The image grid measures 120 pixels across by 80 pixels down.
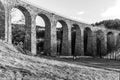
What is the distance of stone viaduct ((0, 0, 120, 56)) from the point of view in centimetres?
1478

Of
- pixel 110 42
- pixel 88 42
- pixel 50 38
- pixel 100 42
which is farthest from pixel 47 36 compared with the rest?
pixel 110 42

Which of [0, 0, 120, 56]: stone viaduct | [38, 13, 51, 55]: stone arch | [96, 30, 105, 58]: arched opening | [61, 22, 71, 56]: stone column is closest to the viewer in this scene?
[0, 0, 120, 56]: stone viaduct

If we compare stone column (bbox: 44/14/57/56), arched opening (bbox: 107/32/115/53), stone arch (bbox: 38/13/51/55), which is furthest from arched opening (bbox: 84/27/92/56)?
stone arch (bbox: 38/13/51/55)

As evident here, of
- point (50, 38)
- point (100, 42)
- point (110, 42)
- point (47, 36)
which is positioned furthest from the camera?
point (110, 42)

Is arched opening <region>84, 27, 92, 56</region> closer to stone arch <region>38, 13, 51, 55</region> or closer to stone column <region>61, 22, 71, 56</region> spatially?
stone column <region>61, 22, 71, 56</region>

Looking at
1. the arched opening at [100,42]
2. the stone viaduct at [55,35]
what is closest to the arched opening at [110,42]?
the stone viaduct at [55,35]

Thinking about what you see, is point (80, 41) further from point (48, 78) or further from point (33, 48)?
point (48, 78)

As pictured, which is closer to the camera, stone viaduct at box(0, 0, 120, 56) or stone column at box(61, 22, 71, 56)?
stone viaduct at box(0, 0, 120, 56)

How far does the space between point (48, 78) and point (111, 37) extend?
3309 cm

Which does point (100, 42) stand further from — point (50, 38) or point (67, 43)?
point (50, 38)

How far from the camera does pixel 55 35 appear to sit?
2189cm

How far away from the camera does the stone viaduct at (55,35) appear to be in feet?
48.5

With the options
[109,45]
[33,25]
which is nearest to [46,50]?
[33,25]

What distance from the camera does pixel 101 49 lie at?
3147 centimetres
